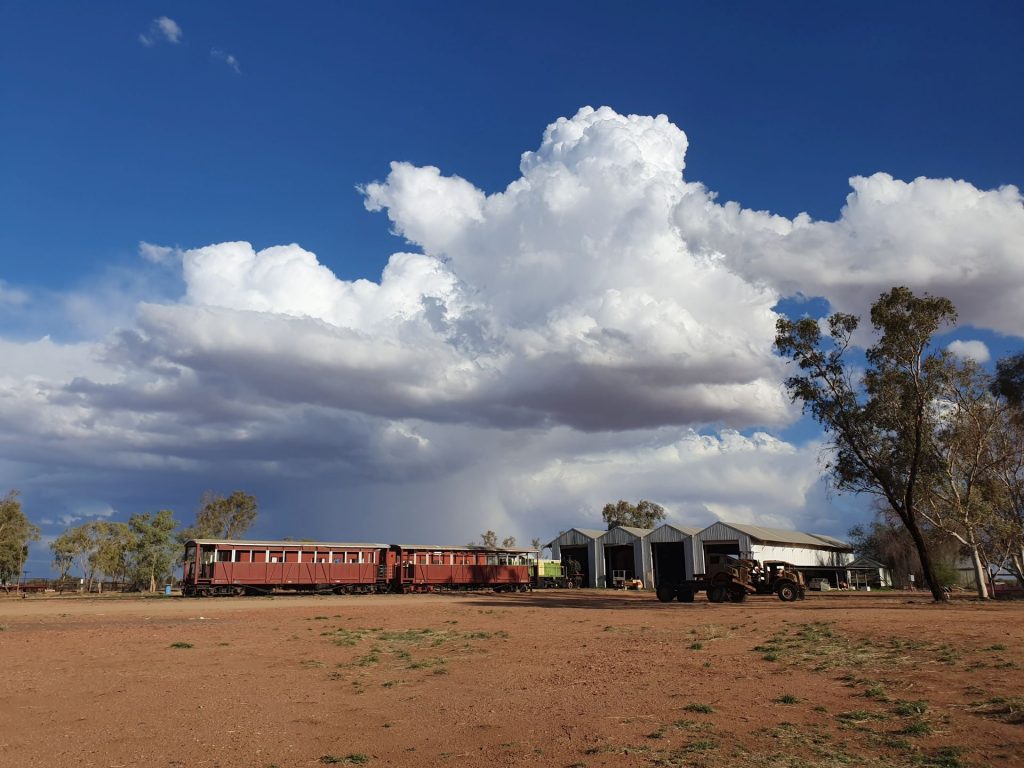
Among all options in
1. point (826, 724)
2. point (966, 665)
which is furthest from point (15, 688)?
point (966, 665)

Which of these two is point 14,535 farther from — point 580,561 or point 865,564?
point 865,564

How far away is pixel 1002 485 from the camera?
50.6 metres

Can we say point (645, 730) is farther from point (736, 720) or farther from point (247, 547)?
point (247, 547)

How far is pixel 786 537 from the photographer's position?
85.6 m

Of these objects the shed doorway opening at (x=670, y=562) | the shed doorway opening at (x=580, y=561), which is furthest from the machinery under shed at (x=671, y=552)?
the shed doorway opening at (x=580, y=561)

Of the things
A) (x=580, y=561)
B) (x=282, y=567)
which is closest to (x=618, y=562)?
(x=580, y=561)

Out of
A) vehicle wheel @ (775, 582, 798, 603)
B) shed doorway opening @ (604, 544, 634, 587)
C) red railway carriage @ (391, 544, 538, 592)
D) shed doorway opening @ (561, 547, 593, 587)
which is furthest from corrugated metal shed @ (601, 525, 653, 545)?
vehicle wheel @ (775, 582, 798, 603)

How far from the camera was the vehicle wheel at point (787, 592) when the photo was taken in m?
44.8

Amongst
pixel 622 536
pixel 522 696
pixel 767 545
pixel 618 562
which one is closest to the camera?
pixel 522 696

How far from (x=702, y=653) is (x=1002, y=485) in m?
42.1

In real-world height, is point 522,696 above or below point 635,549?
below

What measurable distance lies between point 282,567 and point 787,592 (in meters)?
36.2

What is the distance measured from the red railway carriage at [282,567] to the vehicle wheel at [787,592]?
106 ft

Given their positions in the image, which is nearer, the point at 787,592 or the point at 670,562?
the point at 787,592
